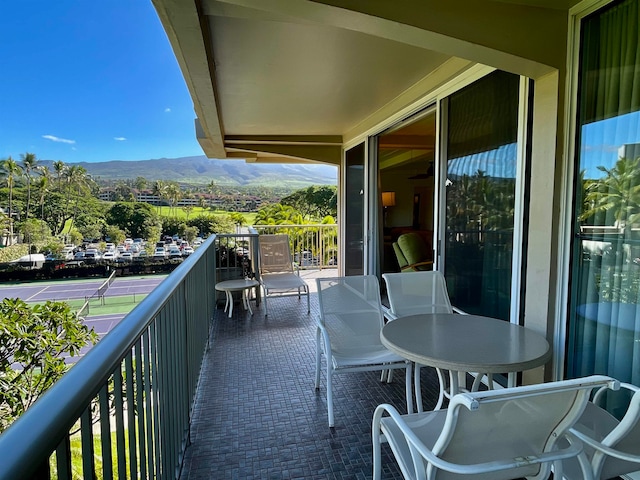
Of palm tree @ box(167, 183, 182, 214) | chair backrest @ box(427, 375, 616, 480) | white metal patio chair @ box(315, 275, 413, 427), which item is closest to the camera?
chair backrest @ box(427, 375, 616, 480)

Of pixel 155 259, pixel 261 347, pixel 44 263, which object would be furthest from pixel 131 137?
pixel 261 347

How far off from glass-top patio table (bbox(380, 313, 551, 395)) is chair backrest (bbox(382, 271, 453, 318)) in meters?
0.43

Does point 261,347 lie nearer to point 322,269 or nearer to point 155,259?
point 322,269

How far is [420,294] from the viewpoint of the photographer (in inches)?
110

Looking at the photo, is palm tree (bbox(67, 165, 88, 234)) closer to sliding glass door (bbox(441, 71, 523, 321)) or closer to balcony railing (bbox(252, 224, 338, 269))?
balcony railing (bbox(252, 224, 338, 269))

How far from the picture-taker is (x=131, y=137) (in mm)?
46969

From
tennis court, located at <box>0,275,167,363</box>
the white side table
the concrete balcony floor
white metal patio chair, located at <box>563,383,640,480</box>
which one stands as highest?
white metal patio chair, located at <box>563,383,640,480</box>

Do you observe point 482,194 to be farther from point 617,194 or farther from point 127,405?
point 127,405

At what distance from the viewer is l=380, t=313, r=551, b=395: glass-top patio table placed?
5.39ft

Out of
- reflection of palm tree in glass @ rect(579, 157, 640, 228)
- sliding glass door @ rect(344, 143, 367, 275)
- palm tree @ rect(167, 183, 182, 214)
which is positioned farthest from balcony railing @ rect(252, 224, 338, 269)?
palm tree @ rect(167, 183, 182, 214)

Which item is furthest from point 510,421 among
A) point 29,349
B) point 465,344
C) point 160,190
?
point 160,190

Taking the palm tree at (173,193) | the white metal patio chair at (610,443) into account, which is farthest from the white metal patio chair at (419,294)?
the palm tree at (173,193)

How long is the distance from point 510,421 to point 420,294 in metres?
1.69

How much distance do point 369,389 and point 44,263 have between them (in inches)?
745
